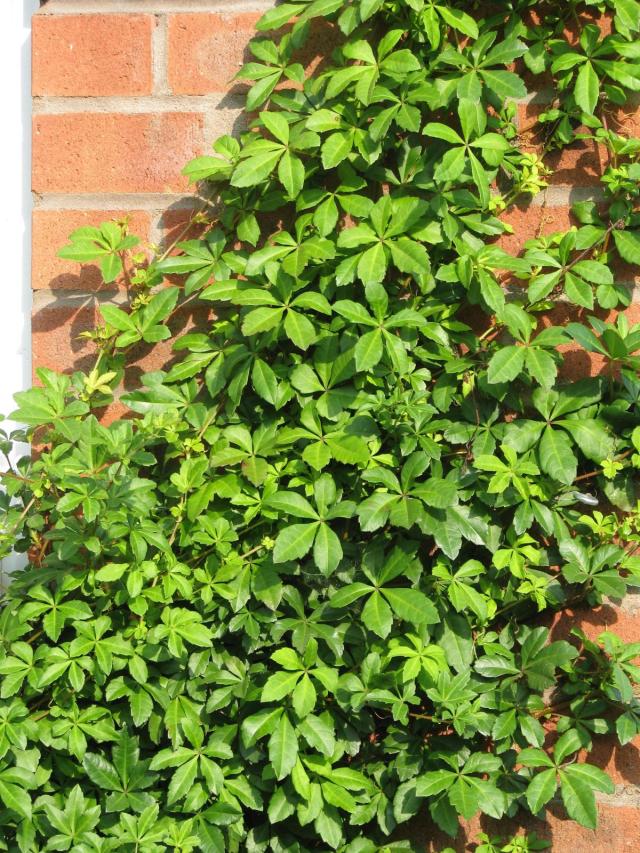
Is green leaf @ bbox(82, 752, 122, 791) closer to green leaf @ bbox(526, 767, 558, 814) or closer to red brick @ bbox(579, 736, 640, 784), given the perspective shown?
green leaf @ bbox(526, 767, 558, 814)

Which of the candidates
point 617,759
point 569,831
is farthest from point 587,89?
point 569,831

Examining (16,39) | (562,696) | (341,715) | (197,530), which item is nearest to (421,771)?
(341,715)

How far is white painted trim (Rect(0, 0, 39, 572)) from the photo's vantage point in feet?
6.52

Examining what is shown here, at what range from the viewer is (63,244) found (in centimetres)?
193

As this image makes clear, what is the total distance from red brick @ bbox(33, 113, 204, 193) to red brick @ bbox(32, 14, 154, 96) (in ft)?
0.18

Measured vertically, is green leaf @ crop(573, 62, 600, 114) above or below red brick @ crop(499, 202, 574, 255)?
above

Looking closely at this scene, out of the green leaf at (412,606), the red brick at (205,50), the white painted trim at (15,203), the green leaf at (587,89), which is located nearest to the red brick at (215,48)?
the red brick at (205,50)

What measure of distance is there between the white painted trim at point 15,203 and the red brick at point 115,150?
0.10 metres

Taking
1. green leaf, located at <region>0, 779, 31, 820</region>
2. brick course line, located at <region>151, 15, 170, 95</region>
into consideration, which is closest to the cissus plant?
green leaf, located at <region>0, 779, 31, 820</region>

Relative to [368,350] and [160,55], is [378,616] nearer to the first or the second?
[368,350]

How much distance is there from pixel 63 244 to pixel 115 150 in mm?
211

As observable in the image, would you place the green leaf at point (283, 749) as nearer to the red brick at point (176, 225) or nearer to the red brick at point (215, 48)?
the red brick at point (176, 225)

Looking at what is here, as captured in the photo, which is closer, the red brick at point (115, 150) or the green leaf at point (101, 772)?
the green leaf at point (101, 772)

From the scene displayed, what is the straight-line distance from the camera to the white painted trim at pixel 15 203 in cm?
199
